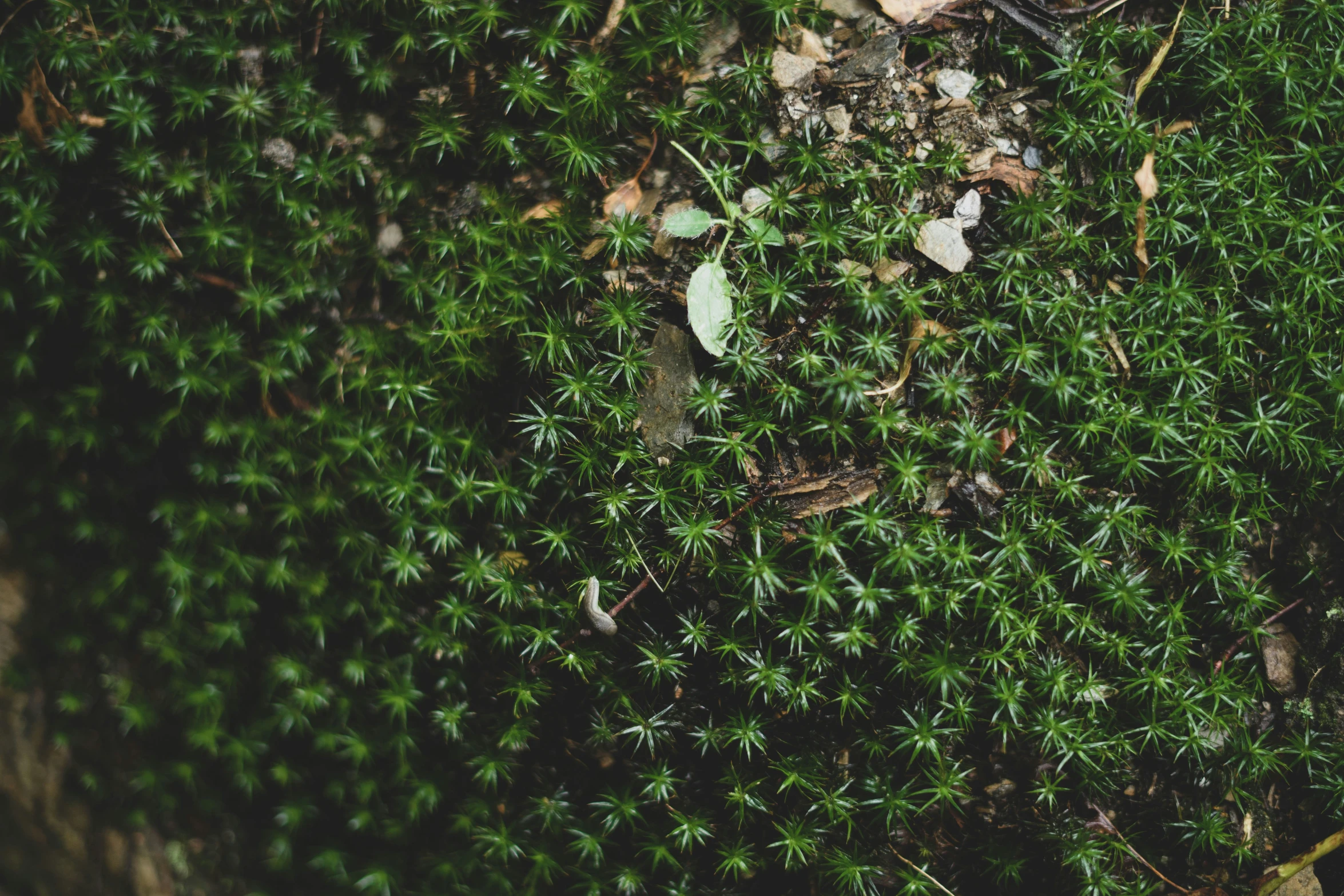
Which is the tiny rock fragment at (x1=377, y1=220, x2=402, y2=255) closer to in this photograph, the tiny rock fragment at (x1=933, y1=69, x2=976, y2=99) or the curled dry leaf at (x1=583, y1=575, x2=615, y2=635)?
the curled dry leaf at (x1=583, y1=575, x2=615, y2=635)

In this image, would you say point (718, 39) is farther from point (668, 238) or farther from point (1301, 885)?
point (1301, 885)

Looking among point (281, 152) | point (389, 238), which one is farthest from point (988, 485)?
point (281, 152)

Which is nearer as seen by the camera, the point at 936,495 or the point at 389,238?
the point at 936,495

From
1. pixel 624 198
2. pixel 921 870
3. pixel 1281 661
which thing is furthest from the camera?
pixel 624 198

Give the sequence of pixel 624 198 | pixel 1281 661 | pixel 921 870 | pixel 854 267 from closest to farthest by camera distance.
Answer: pixel 921 870 → pixel 854 267 → pixel 1281 661 → pixel 624 198

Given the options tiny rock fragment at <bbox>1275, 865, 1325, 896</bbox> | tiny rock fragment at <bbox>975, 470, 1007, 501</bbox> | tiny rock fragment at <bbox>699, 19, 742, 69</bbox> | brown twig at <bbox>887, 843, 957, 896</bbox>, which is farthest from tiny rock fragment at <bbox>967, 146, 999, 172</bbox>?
tiny rock fragment at <bbox>1275, 865, 1325, 896</bbox>

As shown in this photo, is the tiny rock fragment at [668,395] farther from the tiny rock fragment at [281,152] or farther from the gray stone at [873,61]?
the tiny rock fragment at [281,152]

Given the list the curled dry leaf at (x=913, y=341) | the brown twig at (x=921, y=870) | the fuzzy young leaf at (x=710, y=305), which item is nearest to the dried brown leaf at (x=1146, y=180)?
the curled dry leaf at (x=913, y=341)

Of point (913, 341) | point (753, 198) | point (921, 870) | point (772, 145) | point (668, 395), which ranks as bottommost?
point (921, 870)
